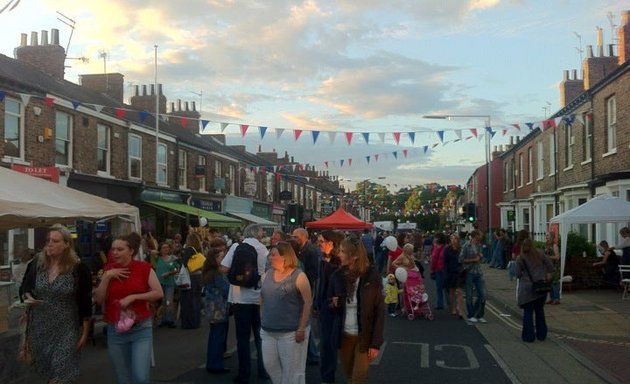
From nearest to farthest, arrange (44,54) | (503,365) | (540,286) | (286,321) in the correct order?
(286,321), (503,365), (540,286), (44,54)

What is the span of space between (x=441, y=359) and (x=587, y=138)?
667 inches

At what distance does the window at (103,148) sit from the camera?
22.0 meters

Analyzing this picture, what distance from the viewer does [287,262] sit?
6.11 metres

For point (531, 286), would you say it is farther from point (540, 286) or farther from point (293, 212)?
point (293, 212)

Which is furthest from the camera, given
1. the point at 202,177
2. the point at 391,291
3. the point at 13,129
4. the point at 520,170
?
the point at 520,170

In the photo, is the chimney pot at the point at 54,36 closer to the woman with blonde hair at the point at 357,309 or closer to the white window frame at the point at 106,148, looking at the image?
the white window frame at the point at 106,148

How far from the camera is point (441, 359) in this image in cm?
917

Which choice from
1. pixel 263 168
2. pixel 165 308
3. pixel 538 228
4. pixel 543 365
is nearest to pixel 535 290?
pixel 543 365

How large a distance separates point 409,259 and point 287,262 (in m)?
7.79

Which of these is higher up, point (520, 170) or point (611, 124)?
point (611, 124)

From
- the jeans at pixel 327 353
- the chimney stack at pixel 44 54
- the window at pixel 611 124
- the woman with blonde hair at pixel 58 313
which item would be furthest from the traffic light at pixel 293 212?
the woman with blonde hair at pixel 58 313

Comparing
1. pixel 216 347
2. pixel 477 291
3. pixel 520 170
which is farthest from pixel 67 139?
pixel 520 170

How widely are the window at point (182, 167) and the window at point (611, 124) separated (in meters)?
17.1

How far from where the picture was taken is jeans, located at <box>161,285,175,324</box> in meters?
12.6
